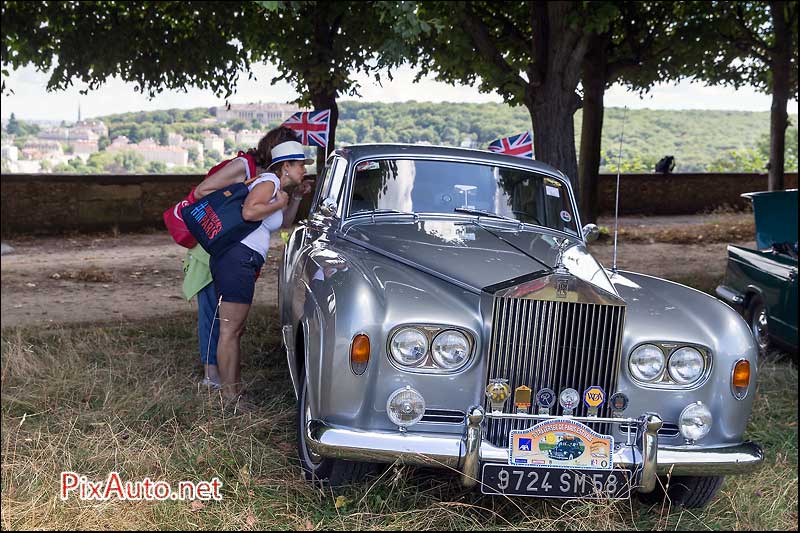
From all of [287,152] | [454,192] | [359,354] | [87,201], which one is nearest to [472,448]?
[359,354]

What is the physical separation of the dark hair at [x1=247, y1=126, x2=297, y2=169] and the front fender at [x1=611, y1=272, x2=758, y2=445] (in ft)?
8.55

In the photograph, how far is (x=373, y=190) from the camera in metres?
5.34

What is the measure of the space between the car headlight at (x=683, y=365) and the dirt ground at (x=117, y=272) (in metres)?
5.58

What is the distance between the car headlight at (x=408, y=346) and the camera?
12.3ft

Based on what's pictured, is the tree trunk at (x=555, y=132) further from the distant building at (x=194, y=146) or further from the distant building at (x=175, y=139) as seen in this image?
the distant building at (x=175, y=139)

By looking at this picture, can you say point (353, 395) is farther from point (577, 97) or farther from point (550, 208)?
point (577, 97)

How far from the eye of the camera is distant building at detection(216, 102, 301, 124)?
53.7 ft

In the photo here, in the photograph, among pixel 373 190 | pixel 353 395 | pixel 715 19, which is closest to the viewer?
pixel 353 395

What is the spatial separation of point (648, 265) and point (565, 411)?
9.34m

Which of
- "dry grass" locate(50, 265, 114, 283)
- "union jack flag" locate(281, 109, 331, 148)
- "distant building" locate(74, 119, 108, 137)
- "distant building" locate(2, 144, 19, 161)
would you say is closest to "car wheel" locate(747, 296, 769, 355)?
"union jack flag" locate(281, 109, 331, 148)

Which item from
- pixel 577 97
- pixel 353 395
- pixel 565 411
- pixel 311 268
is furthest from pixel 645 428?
pixel 577 97

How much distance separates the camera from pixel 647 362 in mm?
3914

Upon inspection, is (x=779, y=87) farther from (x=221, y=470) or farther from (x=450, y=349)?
(x=221, y=470)

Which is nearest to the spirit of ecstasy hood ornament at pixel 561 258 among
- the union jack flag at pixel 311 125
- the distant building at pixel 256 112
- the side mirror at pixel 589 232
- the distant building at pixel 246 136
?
the side mirror at pixel 589 232
